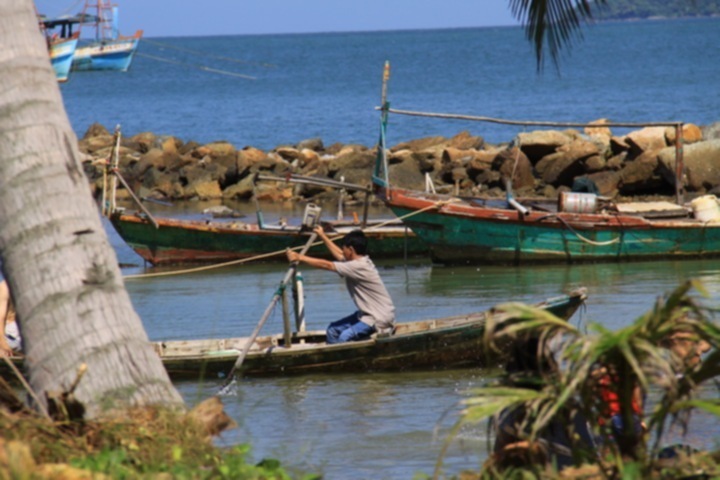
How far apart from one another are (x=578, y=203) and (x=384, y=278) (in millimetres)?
2992

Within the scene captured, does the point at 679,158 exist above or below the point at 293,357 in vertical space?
above

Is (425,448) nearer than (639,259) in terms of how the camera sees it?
Yes

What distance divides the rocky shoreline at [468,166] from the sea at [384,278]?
150 centimetres

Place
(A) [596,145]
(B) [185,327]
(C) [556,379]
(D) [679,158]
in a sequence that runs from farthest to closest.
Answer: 1. (A) [596,145]
2. (D) [679,158]
3. (B) [185,327]
4. (C) [556,379]

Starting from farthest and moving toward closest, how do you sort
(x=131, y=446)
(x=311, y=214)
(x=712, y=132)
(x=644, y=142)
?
(x=712, y=132)
(x=644, y=142)
(x=311, y=214)
(x=131, y=446)

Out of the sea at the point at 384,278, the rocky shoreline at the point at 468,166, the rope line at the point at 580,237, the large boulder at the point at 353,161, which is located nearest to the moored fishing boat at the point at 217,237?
the sea at the point at 384,278

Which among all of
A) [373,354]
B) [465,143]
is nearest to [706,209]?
[373,354]

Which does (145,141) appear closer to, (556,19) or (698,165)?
(698,165)

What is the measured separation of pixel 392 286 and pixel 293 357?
597cm

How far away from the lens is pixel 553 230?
17.1 metres

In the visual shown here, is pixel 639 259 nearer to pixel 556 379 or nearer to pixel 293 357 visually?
pixel 293 357

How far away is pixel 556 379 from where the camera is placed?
4195 mm

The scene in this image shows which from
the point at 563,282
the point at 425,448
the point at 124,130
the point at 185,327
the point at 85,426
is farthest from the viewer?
the point at 124,130

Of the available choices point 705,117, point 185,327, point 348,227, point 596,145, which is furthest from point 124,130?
point 185,327
